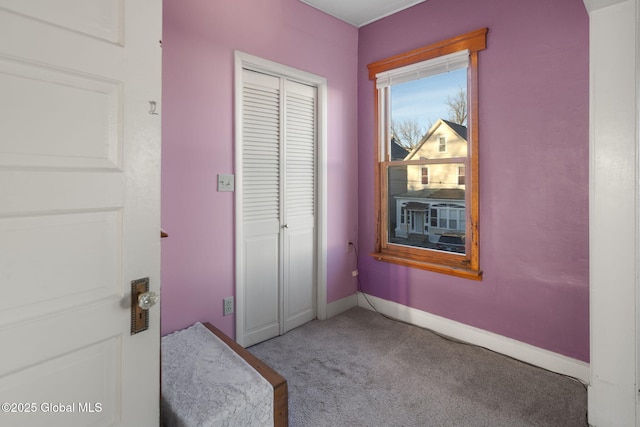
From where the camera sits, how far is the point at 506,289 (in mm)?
Answer: 2490

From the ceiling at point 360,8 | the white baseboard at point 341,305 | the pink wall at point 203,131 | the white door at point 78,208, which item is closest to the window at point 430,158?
the ceiling at point 360,8

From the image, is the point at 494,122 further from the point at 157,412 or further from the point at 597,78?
the point at 157,412

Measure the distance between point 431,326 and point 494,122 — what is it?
1727mm

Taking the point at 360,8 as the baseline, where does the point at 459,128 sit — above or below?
below

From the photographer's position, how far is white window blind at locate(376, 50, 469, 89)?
2621mm

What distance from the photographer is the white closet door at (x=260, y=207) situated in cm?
256

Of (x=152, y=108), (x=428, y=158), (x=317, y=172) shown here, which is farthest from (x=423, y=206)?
(x=152, y=108)

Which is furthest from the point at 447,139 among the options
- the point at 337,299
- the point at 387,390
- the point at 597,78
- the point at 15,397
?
the point at 15,397

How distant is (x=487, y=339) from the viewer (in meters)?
2.58

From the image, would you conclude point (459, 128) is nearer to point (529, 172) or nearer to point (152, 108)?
point (529, 172)

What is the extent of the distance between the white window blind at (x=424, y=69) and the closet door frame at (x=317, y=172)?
0.56 metres

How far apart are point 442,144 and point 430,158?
15cm

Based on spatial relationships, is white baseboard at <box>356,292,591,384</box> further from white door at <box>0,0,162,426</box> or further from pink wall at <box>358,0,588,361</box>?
white door at <box>0,0,162,426</box>

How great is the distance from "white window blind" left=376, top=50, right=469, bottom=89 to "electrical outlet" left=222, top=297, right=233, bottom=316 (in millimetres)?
2287
